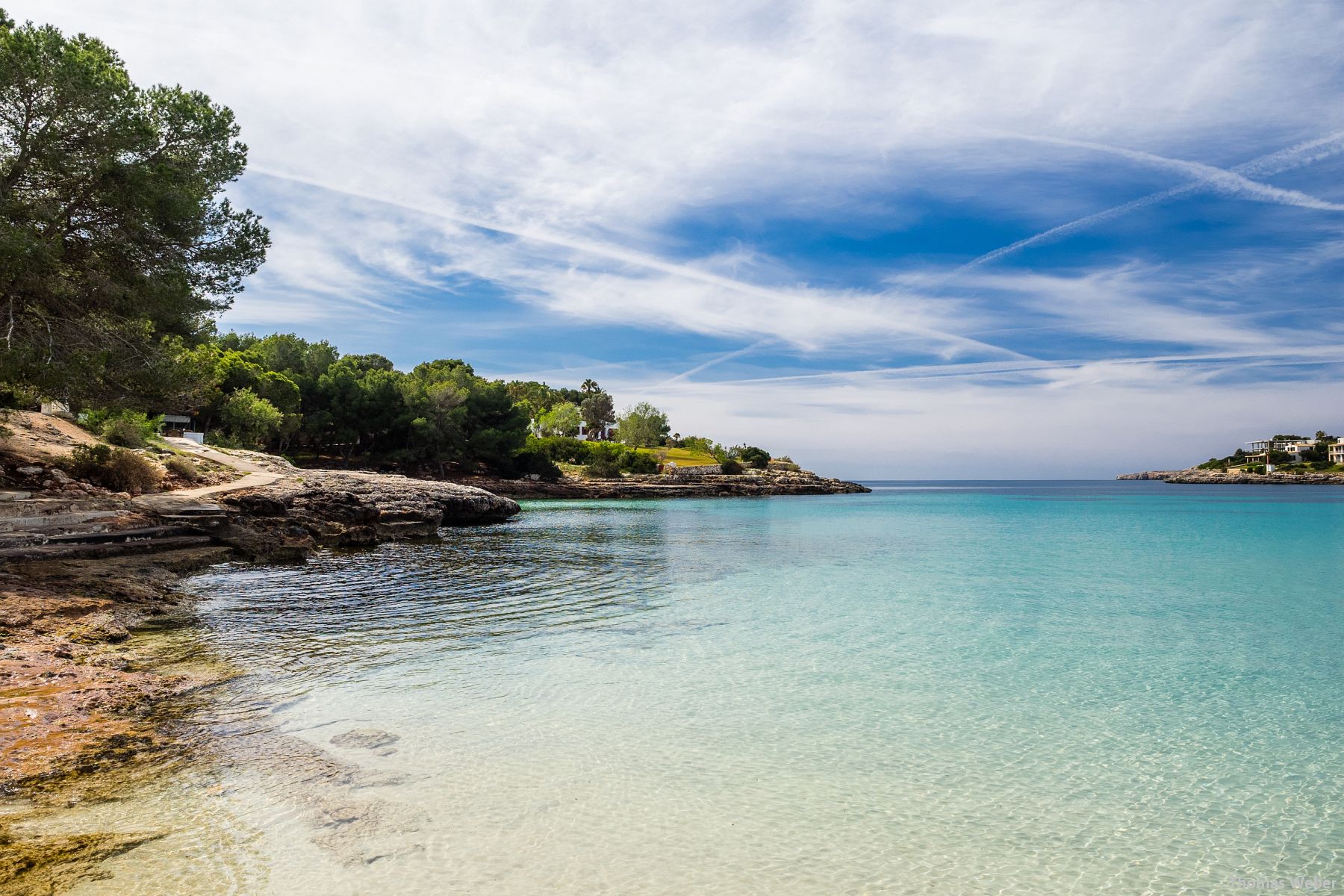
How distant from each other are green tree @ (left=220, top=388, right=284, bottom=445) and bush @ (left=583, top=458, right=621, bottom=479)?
46.2 meters

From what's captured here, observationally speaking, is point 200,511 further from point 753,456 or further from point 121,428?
point 753,456

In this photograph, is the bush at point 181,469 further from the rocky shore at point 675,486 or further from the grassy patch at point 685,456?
the grassy patch at point 685,456

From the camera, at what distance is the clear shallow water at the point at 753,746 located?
5.08 meters

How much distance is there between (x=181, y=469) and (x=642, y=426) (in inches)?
4591

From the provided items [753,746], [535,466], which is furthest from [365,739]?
[535,466]

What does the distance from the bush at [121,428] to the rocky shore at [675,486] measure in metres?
45.9

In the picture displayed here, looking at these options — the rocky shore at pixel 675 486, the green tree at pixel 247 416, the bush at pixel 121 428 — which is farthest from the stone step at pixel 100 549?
the rocky shore at pixel 675 486

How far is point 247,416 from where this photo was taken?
61.6 m

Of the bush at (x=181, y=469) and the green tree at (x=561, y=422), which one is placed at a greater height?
the green tree at (x=561, y=422)

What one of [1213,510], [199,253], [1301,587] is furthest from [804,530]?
[1213,510]

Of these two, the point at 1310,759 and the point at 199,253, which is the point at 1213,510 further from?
the point at 199,253

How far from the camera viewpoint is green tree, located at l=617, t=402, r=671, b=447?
144m

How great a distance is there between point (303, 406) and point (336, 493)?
54159mm

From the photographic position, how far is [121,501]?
67.6ft
